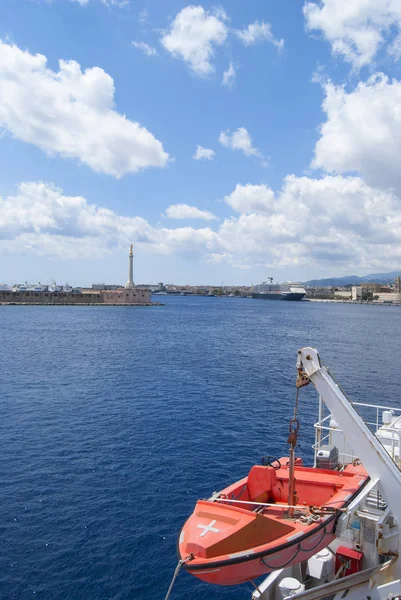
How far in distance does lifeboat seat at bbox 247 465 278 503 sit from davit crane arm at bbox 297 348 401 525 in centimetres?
322

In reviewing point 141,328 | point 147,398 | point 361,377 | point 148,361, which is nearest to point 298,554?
point 147,398

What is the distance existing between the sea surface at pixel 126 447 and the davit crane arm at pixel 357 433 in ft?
27.1

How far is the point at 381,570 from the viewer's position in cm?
1225

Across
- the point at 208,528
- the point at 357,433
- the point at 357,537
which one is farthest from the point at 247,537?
the point at 357,537

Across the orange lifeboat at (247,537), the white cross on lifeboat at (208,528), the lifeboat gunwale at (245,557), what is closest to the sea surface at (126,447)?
the orange lifeboat at (247,537)

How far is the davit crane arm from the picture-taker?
11484 millimetres

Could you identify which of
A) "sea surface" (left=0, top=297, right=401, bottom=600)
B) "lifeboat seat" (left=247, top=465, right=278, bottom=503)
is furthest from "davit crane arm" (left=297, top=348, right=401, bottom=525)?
"sea surface" (left=0, top=297, right=401, bottom=600)

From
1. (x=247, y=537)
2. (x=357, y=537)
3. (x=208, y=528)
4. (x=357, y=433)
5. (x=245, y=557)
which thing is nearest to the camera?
(x=245, y=557)

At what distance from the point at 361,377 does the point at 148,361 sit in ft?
99.8

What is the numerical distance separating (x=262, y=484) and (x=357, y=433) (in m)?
3.80

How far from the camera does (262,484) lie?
1373 cm

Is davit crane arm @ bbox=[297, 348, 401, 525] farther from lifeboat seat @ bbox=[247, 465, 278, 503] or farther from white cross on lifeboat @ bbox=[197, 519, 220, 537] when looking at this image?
white cross on lifeboat @ bbox=[197, 519, 220, 537]

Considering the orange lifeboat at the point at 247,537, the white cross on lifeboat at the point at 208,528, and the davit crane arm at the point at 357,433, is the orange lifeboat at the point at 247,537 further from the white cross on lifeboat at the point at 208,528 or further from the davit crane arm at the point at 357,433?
the davit crane arm at the point at 357,433

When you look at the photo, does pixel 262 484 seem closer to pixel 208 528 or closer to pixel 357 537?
pixel 357 537
